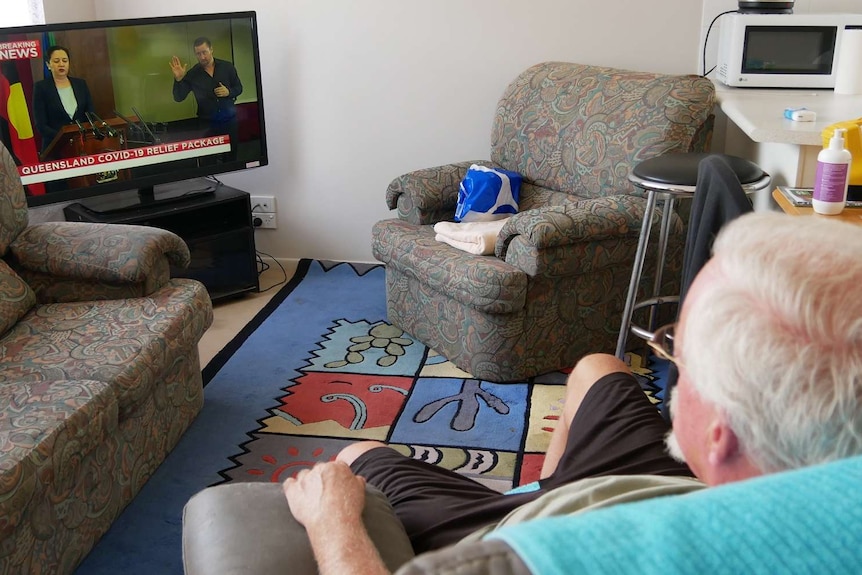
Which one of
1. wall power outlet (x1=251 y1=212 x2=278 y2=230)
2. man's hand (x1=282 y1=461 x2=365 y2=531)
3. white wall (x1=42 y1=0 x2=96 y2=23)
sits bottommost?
wall power outlet (x1=251 y1=212 x2=278 y2=230)

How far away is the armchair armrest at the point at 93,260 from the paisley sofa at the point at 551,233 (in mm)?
878

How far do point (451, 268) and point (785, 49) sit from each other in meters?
1.35

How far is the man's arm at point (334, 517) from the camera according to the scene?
44.9 inches

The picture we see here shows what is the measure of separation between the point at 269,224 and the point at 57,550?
2.32 meters

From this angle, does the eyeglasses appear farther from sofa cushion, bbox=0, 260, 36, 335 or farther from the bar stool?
sofa cushion, bbox=0, 260, 36, 335

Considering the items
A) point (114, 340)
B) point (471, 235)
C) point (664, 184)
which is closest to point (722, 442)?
point (664, 184)

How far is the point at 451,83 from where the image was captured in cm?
379

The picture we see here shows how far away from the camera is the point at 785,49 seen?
3.10 metres

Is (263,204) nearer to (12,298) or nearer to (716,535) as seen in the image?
(12,298)

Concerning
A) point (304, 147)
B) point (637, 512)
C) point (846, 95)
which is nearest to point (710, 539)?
point (637, 512)

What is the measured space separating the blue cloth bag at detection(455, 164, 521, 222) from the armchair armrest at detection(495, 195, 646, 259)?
0.40 metres

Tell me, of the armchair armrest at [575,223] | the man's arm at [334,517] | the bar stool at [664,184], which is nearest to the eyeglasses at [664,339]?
the man's arm at [334,517]

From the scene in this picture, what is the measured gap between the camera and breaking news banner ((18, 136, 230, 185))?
3.22 metres

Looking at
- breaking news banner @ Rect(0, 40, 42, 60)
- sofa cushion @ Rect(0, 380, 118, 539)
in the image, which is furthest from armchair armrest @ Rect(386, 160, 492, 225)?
sofa cushion @ Rect(0, 380, 118, 539)
